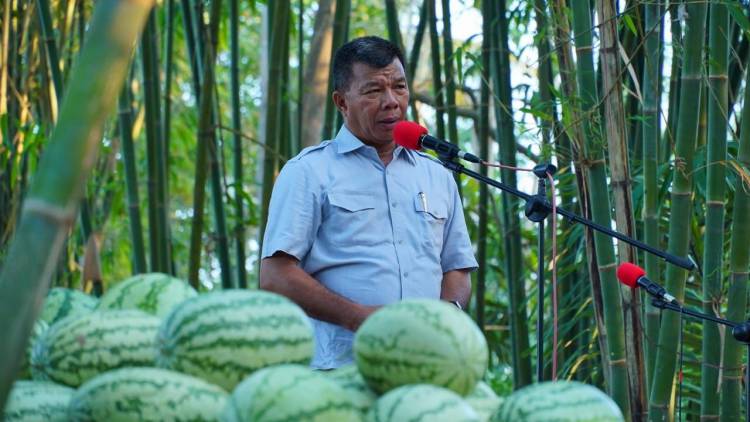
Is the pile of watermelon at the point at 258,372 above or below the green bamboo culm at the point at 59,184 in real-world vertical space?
below

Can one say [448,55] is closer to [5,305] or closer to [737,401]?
[737,401]

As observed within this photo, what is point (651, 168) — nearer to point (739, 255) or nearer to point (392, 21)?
point (739, 255)

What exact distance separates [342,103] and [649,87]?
876 millimetres

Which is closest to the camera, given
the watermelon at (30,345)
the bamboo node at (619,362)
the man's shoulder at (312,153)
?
the watermelon at (30,345)

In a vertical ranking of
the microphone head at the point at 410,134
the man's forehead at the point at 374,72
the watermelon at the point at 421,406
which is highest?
the man's forehead at the point at 374,72

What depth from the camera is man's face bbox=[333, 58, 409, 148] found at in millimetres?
2604

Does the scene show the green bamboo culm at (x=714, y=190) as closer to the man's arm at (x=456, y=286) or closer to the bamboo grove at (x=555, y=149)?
the bamboo grove at (x=555, y=149)

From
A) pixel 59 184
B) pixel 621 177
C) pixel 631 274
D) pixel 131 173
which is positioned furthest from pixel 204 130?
pixel 59 184

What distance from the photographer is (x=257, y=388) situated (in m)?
1.06

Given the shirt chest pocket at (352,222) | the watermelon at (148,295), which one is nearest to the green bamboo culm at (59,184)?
the watermelon at (148,295)

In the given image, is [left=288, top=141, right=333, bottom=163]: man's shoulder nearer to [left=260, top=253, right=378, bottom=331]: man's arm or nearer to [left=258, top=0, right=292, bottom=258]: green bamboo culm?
[left=260, top=253, right=378, bottom=331]: man's arm

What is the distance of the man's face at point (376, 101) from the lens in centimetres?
260

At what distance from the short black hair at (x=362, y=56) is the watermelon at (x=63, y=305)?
→ 52.1 inches

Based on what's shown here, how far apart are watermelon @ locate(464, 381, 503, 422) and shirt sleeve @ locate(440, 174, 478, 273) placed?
147cm
